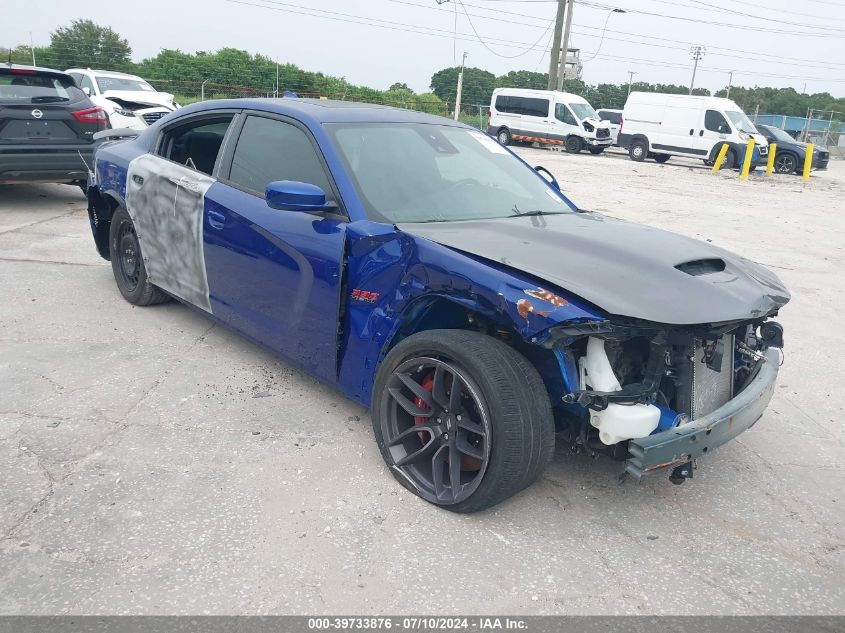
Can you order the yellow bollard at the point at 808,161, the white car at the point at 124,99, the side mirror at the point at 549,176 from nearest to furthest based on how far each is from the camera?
the side mirror at the point at 549,176 → the white car at the point at 124,99 → the yellow bollard at the point at 808,161

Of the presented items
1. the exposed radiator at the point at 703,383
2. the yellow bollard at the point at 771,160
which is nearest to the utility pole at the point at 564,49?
the yellow bollard at the point at 771,160

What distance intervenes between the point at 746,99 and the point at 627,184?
81.1 meters

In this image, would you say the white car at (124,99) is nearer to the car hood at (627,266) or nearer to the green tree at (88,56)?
the car hood at (627,266)

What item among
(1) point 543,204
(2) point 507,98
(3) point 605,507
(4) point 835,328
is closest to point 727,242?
(4) point 835,328

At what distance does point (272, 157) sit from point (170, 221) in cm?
104

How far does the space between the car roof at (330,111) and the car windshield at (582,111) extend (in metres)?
24.0

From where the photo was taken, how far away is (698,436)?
2662 millimetres

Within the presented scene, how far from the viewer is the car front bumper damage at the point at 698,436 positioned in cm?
254

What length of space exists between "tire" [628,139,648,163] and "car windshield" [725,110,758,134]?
2.90 m

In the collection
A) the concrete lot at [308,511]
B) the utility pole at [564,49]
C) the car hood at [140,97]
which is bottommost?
the concrete lot at [308,511]

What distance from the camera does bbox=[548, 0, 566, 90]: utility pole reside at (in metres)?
34.0

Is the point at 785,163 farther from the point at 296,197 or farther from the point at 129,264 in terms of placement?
the point at 296,197

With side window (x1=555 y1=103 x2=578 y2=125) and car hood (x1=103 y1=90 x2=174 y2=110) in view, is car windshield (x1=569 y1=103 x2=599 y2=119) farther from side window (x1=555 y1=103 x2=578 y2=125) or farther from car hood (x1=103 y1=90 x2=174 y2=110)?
car hood (x1=103 y1=90 x2=174 y2=110)

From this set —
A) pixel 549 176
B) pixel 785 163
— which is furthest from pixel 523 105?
pixel 549 176
